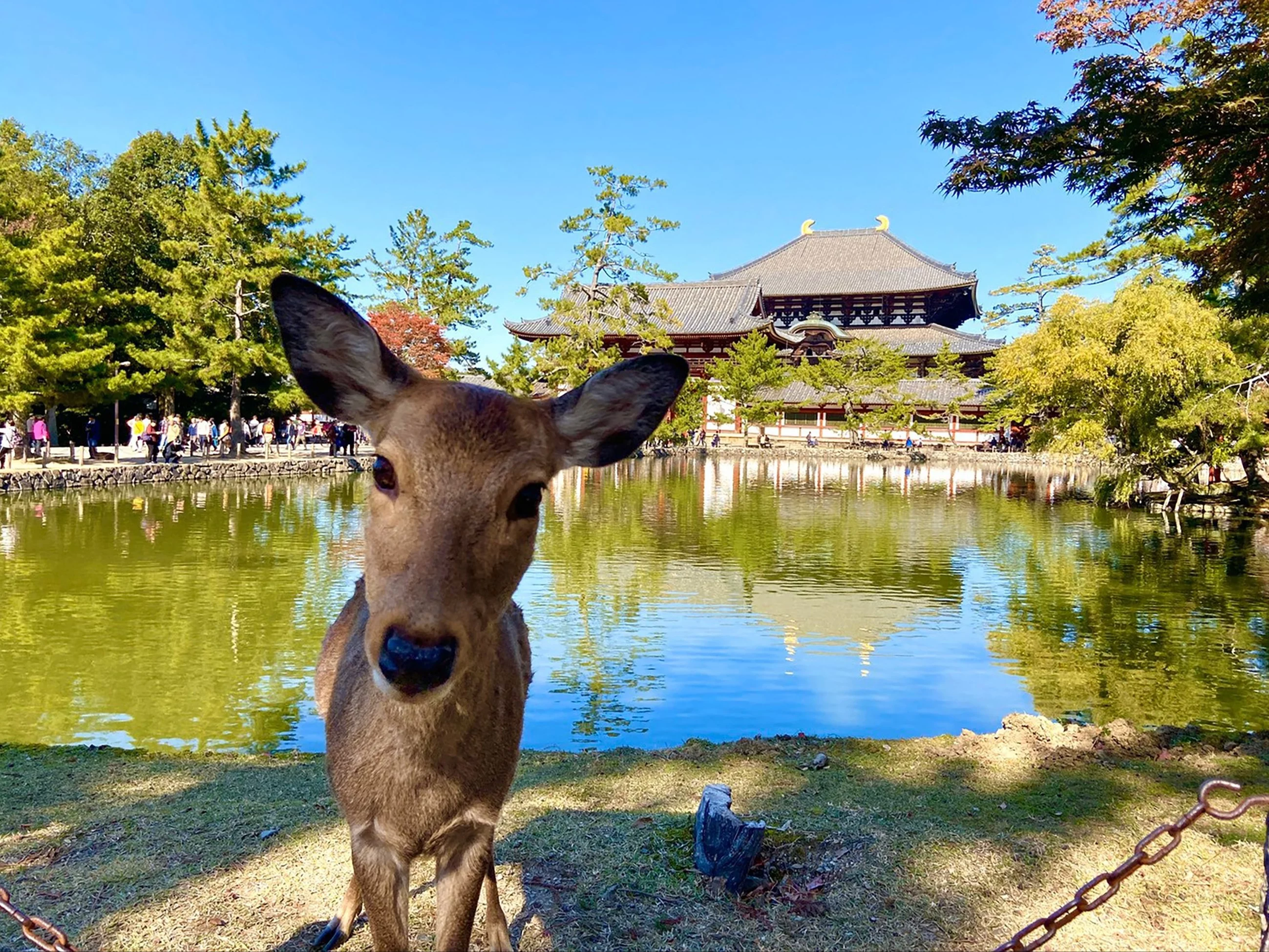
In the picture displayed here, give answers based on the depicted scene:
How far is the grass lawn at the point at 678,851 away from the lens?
3.51 meters

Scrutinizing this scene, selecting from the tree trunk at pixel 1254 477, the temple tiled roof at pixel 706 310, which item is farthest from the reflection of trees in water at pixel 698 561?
the temple tiled roof at pixel 706 310

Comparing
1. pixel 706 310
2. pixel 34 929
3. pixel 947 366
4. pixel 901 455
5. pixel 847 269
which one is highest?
pixel 847 269

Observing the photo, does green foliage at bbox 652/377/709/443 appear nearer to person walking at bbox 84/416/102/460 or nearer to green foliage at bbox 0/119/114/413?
person walking at bbox 84/416/102/460

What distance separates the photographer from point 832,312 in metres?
60.8

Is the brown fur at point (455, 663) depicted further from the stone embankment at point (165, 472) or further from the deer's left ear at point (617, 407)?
the stone embankment at point (165, 472)

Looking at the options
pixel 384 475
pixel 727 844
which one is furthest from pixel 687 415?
pixel 384 475

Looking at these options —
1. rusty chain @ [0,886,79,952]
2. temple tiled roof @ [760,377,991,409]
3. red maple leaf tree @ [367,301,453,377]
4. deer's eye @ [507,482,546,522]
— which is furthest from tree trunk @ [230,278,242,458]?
temple tiled roof @ [760,377,991,409]

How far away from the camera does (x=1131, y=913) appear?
3.65m

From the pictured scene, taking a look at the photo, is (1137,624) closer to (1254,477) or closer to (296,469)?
(1254,477)

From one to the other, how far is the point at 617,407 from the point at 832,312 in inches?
2418

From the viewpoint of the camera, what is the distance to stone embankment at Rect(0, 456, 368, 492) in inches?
759

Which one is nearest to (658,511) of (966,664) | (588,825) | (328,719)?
(966,664)

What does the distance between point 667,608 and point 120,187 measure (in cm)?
2920

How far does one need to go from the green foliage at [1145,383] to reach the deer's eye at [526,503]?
18.5 metres
